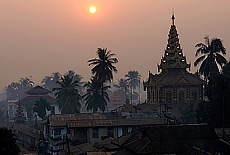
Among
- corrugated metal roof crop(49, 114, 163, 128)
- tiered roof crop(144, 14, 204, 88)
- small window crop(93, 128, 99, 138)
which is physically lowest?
small window crop(93, 128, 99, 138)

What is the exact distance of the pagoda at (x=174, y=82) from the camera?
87.8 meters

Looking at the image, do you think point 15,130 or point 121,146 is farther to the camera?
point 15,130

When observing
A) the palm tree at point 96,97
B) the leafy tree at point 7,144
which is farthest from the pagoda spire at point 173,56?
the leafy tree at point 7,144

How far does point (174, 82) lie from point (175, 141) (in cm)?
4562

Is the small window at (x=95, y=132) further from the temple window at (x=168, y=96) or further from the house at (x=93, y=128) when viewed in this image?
the temple window at (x=168, y=96)

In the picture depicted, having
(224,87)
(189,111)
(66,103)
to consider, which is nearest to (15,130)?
(66,103)

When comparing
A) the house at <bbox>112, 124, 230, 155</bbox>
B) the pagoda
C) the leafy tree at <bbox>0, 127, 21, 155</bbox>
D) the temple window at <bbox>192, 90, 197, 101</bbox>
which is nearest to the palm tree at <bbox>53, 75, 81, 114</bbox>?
the pagoda

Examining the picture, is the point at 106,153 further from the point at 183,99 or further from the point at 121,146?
the point at 183,99

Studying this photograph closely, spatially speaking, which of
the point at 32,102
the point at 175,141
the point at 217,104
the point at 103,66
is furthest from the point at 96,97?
the point at 32,102

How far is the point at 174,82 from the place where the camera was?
87875 mm

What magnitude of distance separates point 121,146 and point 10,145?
38.9 ft

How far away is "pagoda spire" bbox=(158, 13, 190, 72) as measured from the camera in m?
91.0

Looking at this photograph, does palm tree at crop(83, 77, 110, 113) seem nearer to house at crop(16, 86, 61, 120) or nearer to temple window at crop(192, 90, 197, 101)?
temple window at crop(192, 90, 197, 101)

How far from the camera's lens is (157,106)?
285ft
